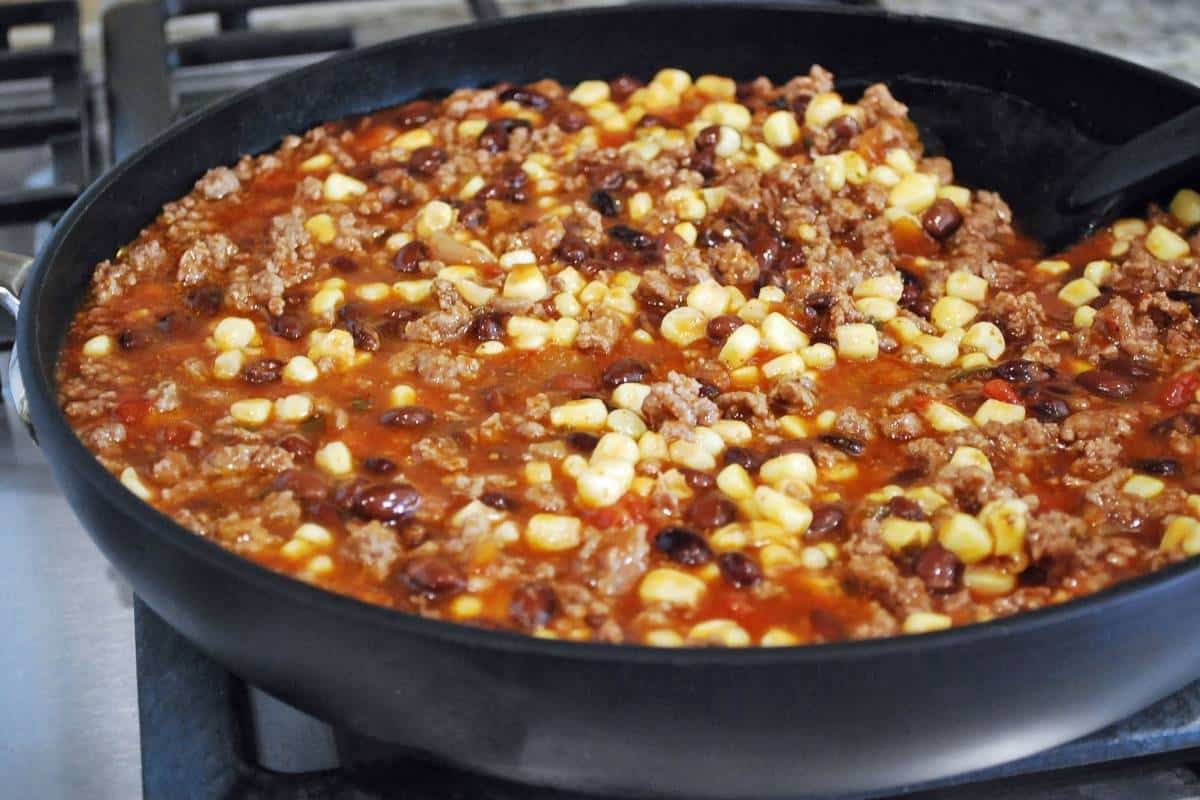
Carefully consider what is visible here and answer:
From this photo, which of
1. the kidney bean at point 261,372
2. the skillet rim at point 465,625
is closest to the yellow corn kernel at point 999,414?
the skillet rim at point 465,625

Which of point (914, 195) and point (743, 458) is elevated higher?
point (914, 195)

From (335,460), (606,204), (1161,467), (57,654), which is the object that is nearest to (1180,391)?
(1161,467)

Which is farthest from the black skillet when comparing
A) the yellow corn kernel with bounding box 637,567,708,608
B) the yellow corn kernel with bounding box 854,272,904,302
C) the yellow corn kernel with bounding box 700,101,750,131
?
the yellow corn kernel with bounding box 700,101,750,131

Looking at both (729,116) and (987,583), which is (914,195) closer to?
(729,116)

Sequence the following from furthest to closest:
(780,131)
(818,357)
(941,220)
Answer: (780,131) < (941,220) < (818,357)

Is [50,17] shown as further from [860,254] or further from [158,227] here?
[860,254]

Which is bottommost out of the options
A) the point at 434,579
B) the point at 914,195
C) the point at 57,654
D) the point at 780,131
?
the point at 434,579

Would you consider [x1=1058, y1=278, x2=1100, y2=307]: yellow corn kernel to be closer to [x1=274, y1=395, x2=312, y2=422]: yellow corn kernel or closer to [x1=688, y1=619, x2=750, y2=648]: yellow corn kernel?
[x1=688, y1=619, x2=750, y2=648]: yellow corn kernel
